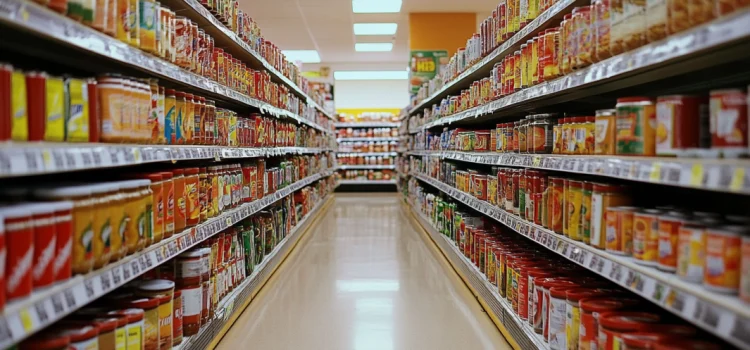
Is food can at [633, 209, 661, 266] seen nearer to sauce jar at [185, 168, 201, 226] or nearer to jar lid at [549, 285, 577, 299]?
jar lid at [549, 285, 577, 299]

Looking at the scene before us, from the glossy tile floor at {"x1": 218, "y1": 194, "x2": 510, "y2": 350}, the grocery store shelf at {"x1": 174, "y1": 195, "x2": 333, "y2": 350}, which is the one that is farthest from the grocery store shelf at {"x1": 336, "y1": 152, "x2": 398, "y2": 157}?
the grocery store shelf at {"x1": 174, "y1": 195, "x2": 333, "y2": 350}

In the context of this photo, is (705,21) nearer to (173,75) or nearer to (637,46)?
(637,46)

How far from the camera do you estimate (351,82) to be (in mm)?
14727

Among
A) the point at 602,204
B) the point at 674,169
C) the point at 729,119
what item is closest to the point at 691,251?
the point at 674,169

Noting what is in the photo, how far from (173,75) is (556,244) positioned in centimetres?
165

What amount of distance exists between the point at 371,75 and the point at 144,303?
12823 mm

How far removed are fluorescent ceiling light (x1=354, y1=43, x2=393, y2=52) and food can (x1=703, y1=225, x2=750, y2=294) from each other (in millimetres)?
10405

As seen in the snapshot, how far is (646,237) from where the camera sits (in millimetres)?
1560

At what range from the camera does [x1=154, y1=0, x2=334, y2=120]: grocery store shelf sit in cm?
255

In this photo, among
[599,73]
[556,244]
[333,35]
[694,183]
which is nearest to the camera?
[694,183]

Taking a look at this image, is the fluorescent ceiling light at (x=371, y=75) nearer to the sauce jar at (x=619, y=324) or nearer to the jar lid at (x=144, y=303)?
the jar lid at (x=144, y=303)

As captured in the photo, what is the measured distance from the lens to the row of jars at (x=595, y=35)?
4.47 feet

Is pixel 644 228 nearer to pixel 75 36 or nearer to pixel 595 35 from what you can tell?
pixel 595 35

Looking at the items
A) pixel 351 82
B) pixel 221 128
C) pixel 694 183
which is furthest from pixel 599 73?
pixel 351 82
